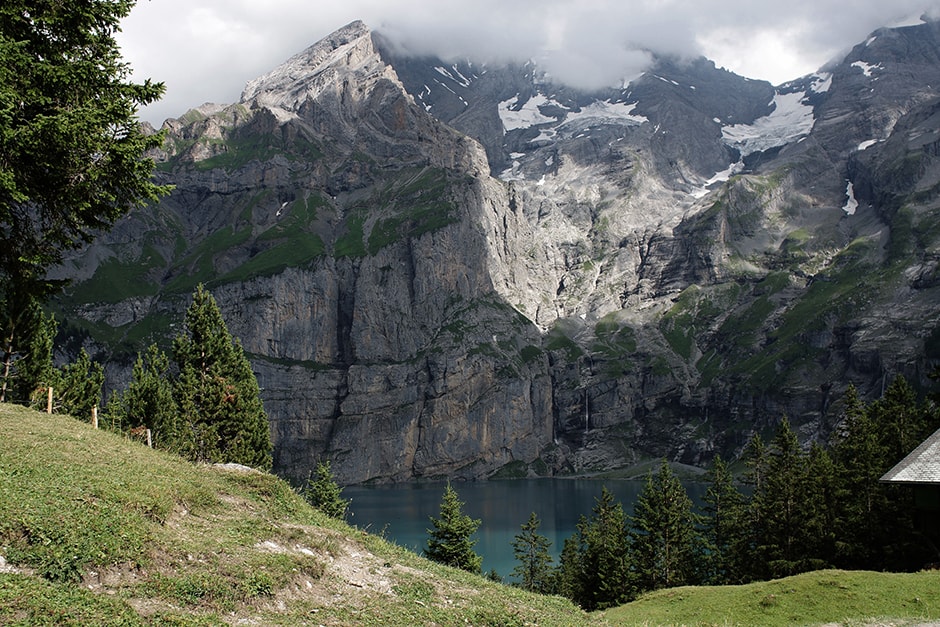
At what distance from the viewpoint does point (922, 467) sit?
31.8 m

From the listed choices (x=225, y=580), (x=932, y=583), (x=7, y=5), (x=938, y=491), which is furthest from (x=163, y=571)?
(x=938, y=491)

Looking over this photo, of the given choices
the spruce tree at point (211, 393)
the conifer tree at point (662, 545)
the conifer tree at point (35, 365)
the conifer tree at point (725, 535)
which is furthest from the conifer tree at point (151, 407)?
the conifer tree at point (725, 535)

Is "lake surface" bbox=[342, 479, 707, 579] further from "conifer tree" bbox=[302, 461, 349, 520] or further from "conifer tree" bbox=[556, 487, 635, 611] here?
"conifer tree" bbox=[556, 487, 635, 611]

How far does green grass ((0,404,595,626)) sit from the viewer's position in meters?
12.4

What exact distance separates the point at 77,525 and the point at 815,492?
52.1 meters

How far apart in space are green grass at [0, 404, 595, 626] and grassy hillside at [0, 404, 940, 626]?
0.13 feet

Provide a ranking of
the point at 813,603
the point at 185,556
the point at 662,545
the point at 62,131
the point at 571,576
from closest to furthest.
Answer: the point at 185,556, the point at 62,131, the point at 813,603, the point at 662,545, the point at 571,576

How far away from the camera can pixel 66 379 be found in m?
61.3

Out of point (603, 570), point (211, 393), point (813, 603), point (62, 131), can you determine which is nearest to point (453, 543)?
point (603, 570)

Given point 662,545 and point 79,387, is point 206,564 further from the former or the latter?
point 662,545

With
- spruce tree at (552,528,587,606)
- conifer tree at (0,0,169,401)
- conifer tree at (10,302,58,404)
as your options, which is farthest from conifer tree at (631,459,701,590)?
conifer tree at (0,0,169,401)

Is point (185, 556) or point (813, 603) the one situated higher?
point (185, 556)

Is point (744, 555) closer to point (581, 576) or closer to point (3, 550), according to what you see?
point (581, 576)

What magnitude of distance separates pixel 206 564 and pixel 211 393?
47317 millimetres
